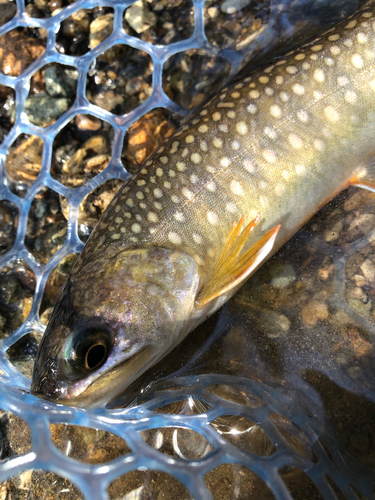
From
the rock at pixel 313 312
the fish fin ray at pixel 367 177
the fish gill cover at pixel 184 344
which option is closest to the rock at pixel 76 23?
the fish gill cover at pixel 184 344

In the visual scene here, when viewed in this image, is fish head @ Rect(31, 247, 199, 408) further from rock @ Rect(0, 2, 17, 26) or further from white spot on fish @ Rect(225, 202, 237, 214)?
rock @ Rect(0, 2, 17, 26)

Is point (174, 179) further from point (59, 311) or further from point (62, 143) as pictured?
point (62, 143)

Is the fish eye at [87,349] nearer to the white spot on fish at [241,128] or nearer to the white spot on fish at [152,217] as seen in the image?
the white spot on fish at [152,217]

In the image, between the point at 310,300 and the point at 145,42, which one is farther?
the point at 145,42

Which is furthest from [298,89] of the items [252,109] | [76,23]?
[76,23]

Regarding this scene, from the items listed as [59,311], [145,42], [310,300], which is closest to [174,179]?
[59,311]

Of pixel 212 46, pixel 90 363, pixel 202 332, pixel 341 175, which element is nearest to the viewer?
pixel 90 363

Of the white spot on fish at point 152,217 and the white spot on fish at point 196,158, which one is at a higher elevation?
the white spot on fish at point 196,158

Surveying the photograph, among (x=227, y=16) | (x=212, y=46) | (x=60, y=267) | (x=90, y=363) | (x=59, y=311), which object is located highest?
(x=227, y=16)
